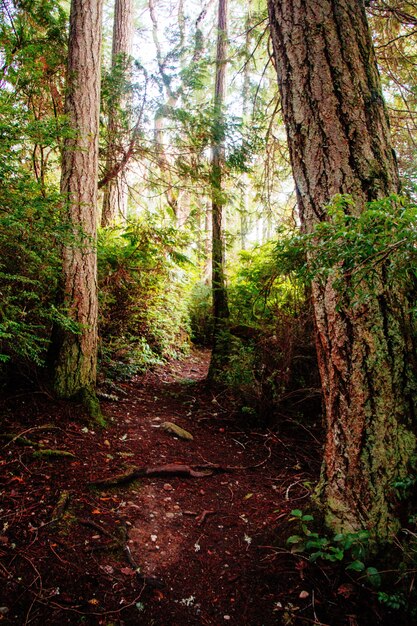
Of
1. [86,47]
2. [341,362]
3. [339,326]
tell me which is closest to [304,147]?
[339,326]

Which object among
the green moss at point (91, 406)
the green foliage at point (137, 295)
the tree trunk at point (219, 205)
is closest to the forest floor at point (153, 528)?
the green moss at point (91, 406)

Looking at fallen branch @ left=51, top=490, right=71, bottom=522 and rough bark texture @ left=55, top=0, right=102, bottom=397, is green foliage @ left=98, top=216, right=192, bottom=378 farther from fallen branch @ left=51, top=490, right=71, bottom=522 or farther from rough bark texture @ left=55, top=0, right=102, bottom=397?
fallen branch @ left=51, top=490, right=71, bottom=522

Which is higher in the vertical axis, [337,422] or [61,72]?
[61,72]

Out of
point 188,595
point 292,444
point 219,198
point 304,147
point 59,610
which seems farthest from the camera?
point 219,198

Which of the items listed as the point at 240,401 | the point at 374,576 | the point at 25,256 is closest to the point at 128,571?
the point at 374,576

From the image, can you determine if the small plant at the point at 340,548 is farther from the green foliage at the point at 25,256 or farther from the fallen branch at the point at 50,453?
the green foliage at the point at 25,256

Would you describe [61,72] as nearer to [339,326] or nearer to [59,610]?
[339,326]

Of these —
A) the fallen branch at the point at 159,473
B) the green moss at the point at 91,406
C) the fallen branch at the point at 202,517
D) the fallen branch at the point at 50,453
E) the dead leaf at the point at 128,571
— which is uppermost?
the green moss at the point at 91,406

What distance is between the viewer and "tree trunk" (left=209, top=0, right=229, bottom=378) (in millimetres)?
6293

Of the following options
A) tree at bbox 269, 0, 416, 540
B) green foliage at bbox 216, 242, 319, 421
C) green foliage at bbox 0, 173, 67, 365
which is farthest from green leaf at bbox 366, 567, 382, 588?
green foliage at bbox 0, 173, 67, 365

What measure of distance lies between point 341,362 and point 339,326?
234mm

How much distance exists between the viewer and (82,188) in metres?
4.47

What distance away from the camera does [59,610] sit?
2.02 meters

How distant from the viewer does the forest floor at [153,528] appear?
2135 mm
